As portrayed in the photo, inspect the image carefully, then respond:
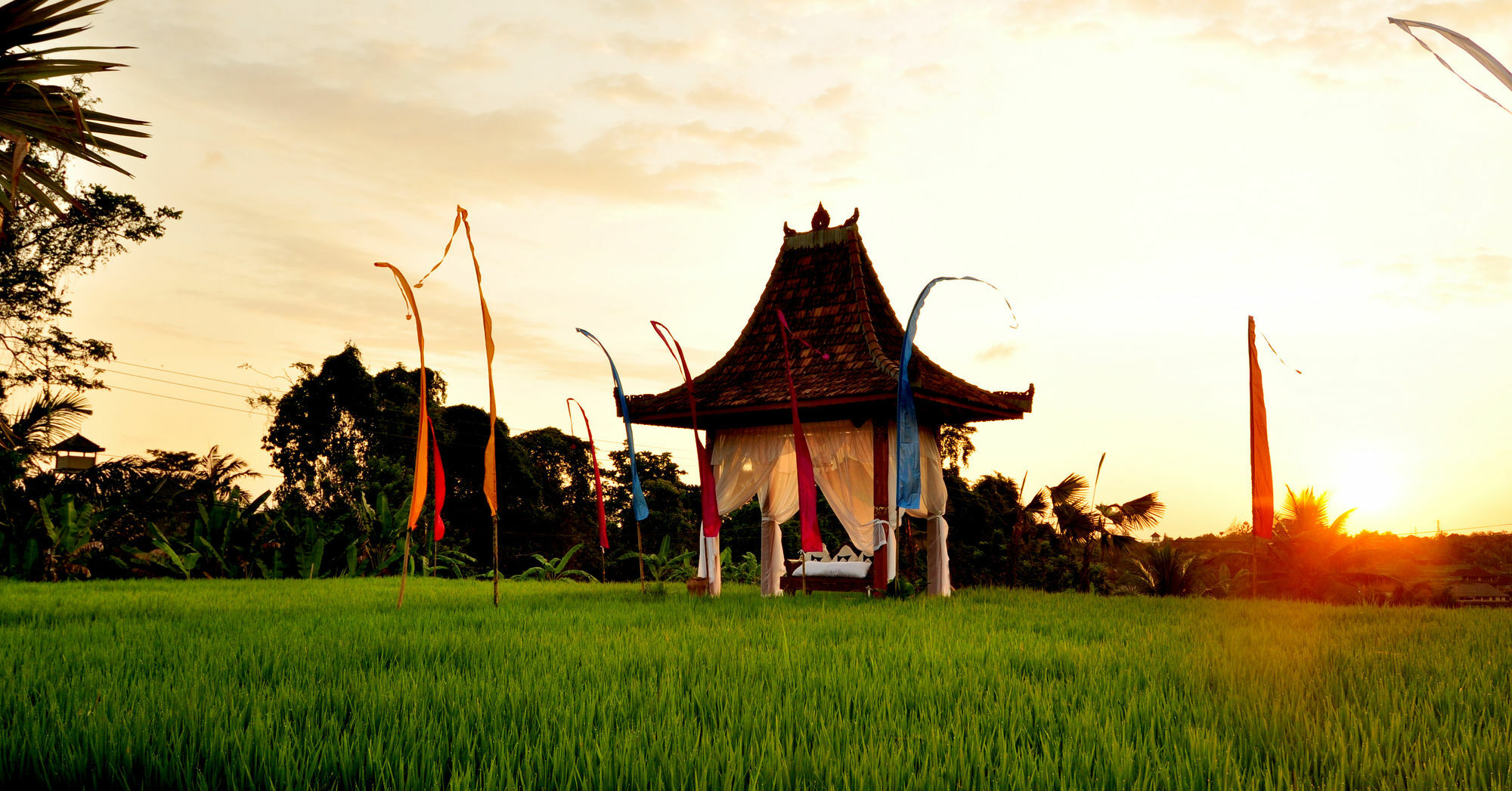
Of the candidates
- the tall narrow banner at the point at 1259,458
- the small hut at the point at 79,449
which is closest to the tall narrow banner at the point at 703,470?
the tall narrow banner at the point at 1259,458

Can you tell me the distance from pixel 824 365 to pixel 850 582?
311cm

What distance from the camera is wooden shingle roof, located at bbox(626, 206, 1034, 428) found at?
12.6 meters

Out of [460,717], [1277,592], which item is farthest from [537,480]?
[460,717]

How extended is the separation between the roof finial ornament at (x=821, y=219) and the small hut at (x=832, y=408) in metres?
0.41

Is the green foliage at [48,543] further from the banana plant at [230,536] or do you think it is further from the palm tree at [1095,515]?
the palm tree at [1095,515]

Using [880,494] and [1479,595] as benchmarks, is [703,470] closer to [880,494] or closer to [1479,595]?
[880,494]

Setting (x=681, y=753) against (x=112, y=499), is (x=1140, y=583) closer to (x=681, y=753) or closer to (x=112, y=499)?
(x=681, y=753)

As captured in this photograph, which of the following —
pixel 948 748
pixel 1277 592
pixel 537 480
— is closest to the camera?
pixel 948 748

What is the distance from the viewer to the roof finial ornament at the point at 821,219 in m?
15.2

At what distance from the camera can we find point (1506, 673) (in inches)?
250

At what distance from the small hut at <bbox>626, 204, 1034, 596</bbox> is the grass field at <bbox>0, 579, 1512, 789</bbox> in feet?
11.8

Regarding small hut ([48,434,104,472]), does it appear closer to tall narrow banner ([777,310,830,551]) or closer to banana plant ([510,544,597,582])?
banana plant ([510,544,597,582])

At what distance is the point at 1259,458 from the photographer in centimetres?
1003

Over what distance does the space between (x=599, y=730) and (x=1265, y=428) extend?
8.57 m
